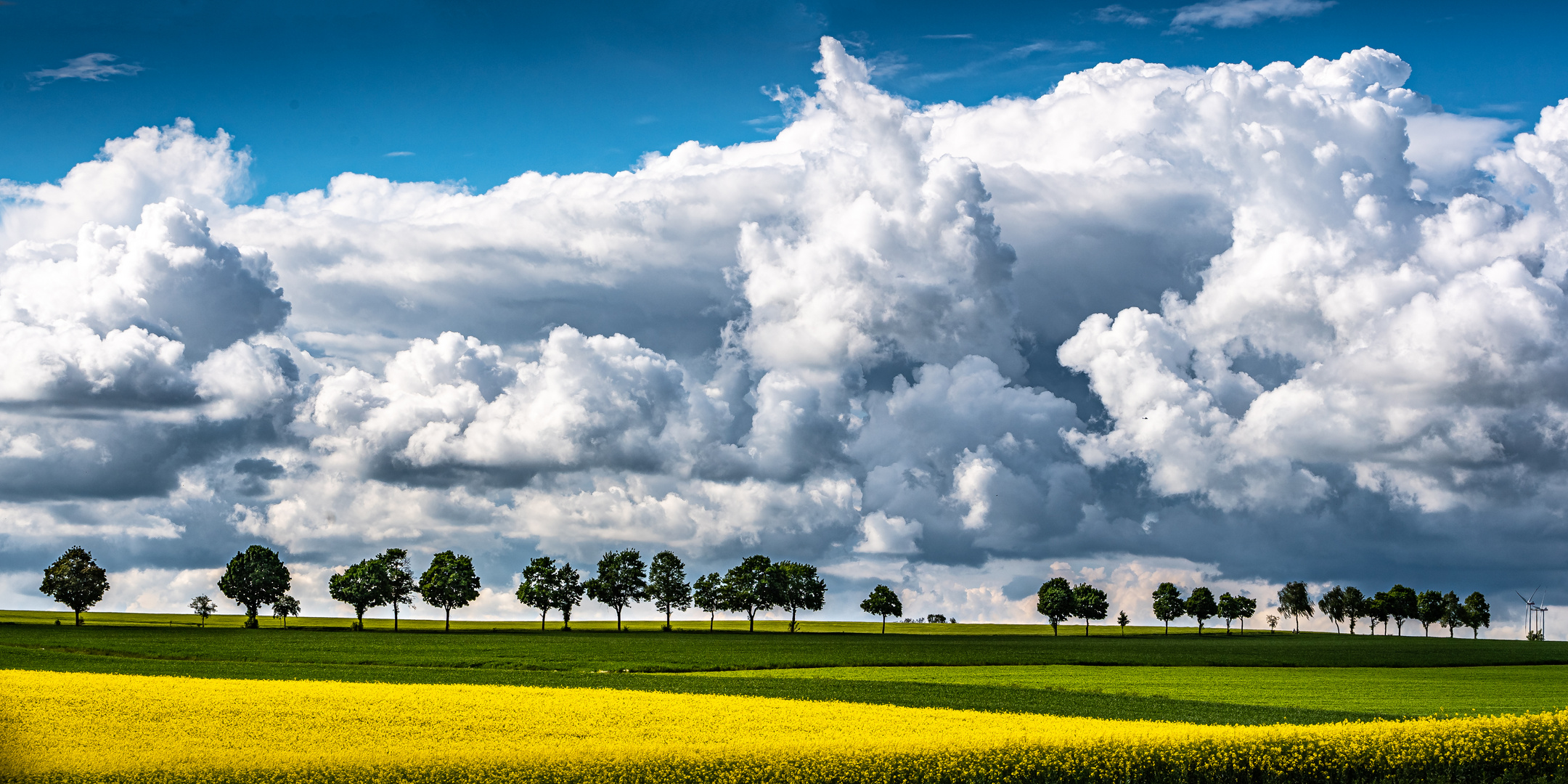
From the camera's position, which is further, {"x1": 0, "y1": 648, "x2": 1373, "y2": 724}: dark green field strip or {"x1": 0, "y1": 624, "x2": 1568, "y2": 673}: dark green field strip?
{"x1": 0, "y1": 624, "x2": 1568, "y2": 673}: dark green field strip

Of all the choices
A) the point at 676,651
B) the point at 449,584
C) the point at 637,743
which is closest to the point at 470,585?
the point at 449,584

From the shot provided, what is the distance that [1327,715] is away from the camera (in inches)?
1785

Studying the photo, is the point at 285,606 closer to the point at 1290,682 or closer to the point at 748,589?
the point at 748,589

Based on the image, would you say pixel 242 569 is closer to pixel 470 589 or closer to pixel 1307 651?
pixel 470 589

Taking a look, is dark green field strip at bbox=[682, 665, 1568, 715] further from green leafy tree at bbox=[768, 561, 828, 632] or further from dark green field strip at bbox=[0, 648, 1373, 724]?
green leafy tree at bbox=[768, 561, 828, 632]

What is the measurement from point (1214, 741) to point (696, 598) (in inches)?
6219

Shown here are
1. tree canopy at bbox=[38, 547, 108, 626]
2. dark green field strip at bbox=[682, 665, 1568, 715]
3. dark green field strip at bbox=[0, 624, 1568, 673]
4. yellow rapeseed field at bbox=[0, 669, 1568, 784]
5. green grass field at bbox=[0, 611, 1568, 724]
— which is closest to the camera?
yellow rapeseed field at bbox=[0, 669, 1568, 784]

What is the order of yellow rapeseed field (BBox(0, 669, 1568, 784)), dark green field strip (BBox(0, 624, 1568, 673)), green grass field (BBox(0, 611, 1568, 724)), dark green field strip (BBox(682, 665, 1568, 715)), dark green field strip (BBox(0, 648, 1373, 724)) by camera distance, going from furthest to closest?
dark green field strip (BBox(0, 624, 1568, 673)) → dark green field strip (BBox(682, 665, 1568, 715)) → green grass field (BBox(0, 611, 1568, 724)) → dark green field strip (BBox(0, 648, 1373, 724)) → yellow rapeseed field (BBox(0, 669, 1568, 784))

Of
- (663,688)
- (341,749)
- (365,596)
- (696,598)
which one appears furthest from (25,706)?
(696,598)

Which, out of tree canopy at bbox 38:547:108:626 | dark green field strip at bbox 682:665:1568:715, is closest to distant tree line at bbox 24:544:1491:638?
tree canopy at bbox 38:547:108:626

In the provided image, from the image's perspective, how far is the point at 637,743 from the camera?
2436 cm

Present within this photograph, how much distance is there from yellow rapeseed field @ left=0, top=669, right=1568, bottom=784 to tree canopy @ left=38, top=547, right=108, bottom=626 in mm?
146487

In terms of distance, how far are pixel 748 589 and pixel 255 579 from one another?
73877 mm

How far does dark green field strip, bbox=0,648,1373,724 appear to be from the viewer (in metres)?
44.8
